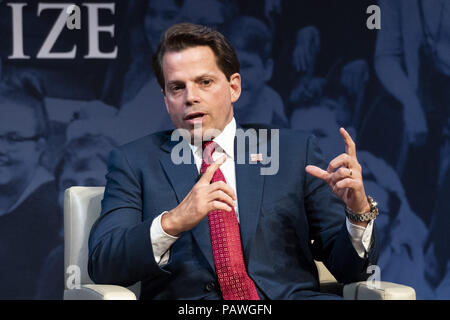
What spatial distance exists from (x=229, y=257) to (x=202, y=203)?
327 millimetres

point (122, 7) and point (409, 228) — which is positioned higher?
point (122, 7)

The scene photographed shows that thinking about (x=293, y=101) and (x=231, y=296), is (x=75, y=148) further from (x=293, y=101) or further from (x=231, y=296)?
(x=231, y=296)

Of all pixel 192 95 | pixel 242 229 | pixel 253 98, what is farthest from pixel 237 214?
pixel 253 98

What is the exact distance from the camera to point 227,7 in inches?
145

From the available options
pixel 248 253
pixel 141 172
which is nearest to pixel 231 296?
pixel 248 253

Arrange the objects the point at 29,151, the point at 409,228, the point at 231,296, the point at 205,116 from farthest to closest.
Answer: the point at 409,228 → the point at 29,151 → the point at 205,116 → the point at 231,296

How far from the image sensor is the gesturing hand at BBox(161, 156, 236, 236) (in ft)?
6.34

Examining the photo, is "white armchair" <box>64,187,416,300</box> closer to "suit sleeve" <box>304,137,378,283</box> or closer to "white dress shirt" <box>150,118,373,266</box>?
"suit sleeve" <box>304,137,378,283</box>

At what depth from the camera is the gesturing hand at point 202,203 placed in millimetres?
1932

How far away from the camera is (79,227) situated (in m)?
2.47

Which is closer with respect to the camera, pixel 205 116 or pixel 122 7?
pixel 205 116

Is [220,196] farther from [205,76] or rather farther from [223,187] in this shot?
[205,76]

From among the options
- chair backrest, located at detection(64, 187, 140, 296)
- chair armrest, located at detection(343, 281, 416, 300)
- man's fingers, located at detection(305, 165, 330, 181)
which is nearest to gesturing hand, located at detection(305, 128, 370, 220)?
man's fingers, located at detection(305, 165, 330, 181)

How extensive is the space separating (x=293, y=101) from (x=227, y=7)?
655mm
